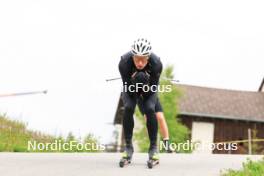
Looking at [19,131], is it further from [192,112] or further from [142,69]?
[192,112]

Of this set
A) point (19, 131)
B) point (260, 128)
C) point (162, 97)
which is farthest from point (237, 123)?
point (19, 131)

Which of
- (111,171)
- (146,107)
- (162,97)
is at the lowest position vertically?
(111,171)

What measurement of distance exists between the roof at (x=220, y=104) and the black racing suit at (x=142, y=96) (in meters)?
30.0

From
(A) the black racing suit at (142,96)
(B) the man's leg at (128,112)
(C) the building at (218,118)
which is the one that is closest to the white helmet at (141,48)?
(A) the black racing suit at (142,96)

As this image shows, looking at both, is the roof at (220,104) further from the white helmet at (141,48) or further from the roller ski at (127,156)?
the white helmet at (141,48)

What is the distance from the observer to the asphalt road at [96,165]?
28.4ft

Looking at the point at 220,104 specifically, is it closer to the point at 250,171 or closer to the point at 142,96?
the point at 142,96

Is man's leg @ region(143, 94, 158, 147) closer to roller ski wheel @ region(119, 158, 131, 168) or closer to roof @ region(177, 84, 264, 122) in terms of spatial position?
roller ski wheel @ region(119, 158, 131, 168)

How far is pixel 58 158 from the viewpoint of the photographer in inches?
413

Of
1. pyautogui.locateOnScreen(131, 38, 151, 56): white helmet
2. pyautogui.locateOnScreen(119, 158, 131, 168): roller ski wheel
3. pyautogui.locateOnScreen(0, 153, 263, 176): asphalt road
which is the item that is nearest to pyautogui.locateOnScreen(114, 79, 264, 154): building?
pyautogui.locateOnScreen(0, 153, 263, 176): asphalt road

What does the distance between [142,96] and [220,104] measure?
110 feet

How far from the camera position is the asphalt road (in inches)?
341

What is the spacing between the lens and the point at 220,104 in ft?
138

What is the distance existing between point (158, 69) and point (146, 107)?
57cm
